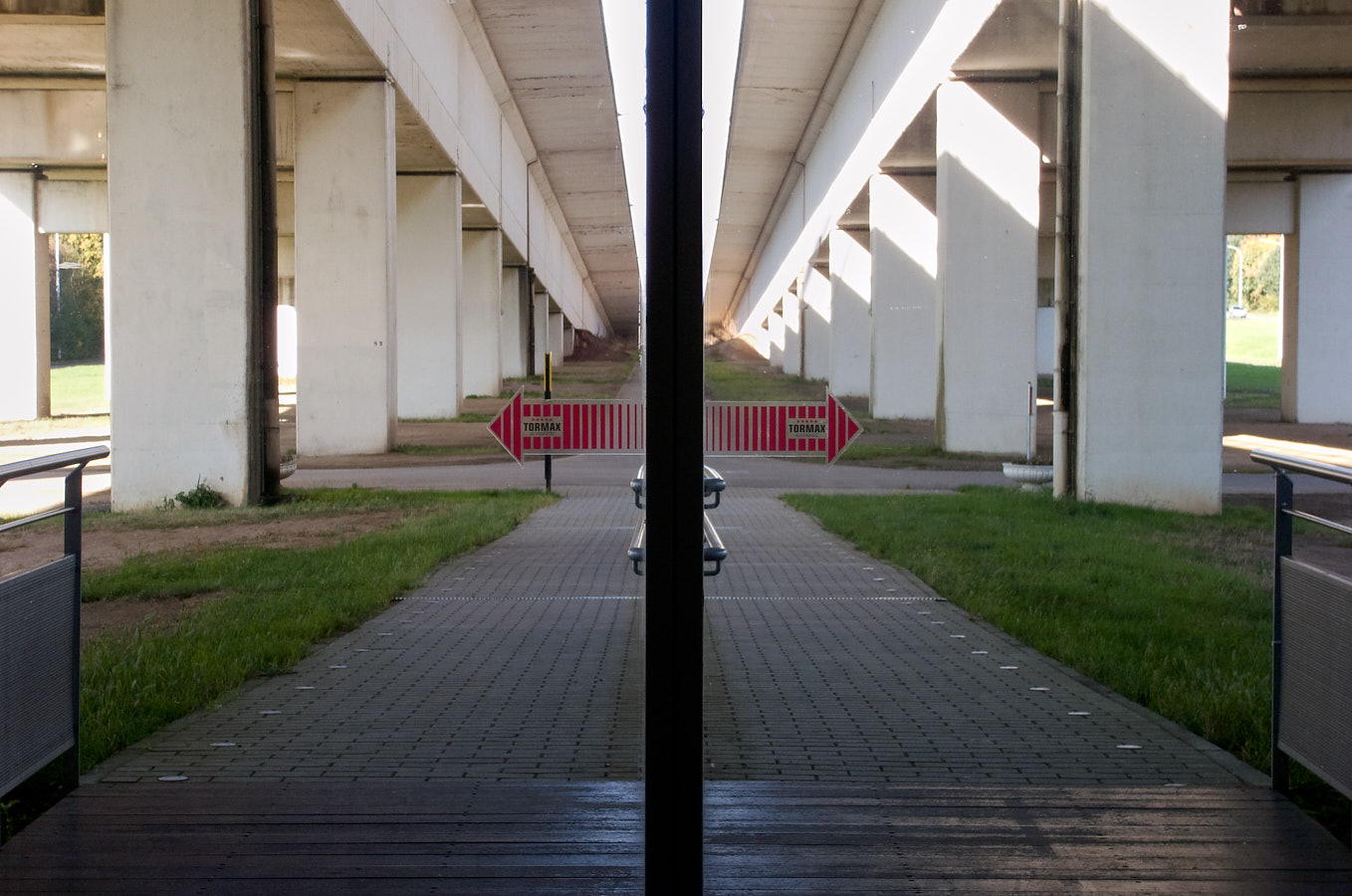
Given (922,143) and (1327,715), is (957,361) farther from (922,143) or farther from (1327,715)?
(1327,715)

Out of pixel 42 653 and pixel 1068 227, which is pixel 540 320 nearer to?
pixel 1068 227

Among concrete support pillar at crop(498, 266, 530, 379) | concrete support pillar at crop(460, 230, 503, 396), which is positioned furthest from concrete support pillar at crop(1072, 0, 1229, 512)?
concrete support pillar at crop(498, 266, 530, 379)

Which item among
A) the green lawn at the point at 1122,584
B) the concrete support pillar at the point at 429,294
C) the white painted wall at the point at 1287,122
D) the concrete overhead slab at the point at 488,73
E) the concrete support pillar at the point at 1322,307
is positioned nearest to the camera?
the green lawn at the point at 1122,584

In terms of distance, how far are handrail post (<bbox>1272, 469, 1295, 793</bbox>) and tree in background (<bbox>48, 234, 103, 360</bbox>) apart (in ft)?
148

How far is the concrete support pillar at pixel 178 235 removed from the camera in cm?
1286

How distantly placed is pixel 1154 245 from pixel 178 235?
31.9ft

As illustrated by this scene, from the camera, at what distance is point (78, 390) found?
141 feet

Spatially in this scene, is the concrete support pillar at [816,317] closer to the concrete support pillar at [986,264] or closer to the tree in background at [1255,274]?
the concrete support pillar at [986,264]

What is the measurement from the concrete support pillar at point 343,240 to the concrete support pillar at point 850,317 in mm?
15936

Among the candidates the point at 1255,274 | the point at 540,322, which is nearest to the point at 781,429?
the point at 540,322

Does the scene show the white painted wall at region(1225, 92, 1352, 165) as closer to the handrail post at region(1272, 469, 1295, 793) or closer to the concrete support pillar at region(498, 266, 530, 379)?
the concrete support pillar at region(498, 266, 530, 379)

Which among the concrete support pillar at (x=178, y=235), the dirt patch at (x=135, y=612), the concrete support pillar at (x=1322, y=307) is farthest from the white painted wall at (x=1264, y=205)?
the dirt patch at (x=135, y=612)

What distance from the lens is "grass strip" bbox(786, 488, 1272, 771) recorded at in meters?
5.68

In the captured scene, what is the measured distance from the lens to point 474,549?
10.6m
